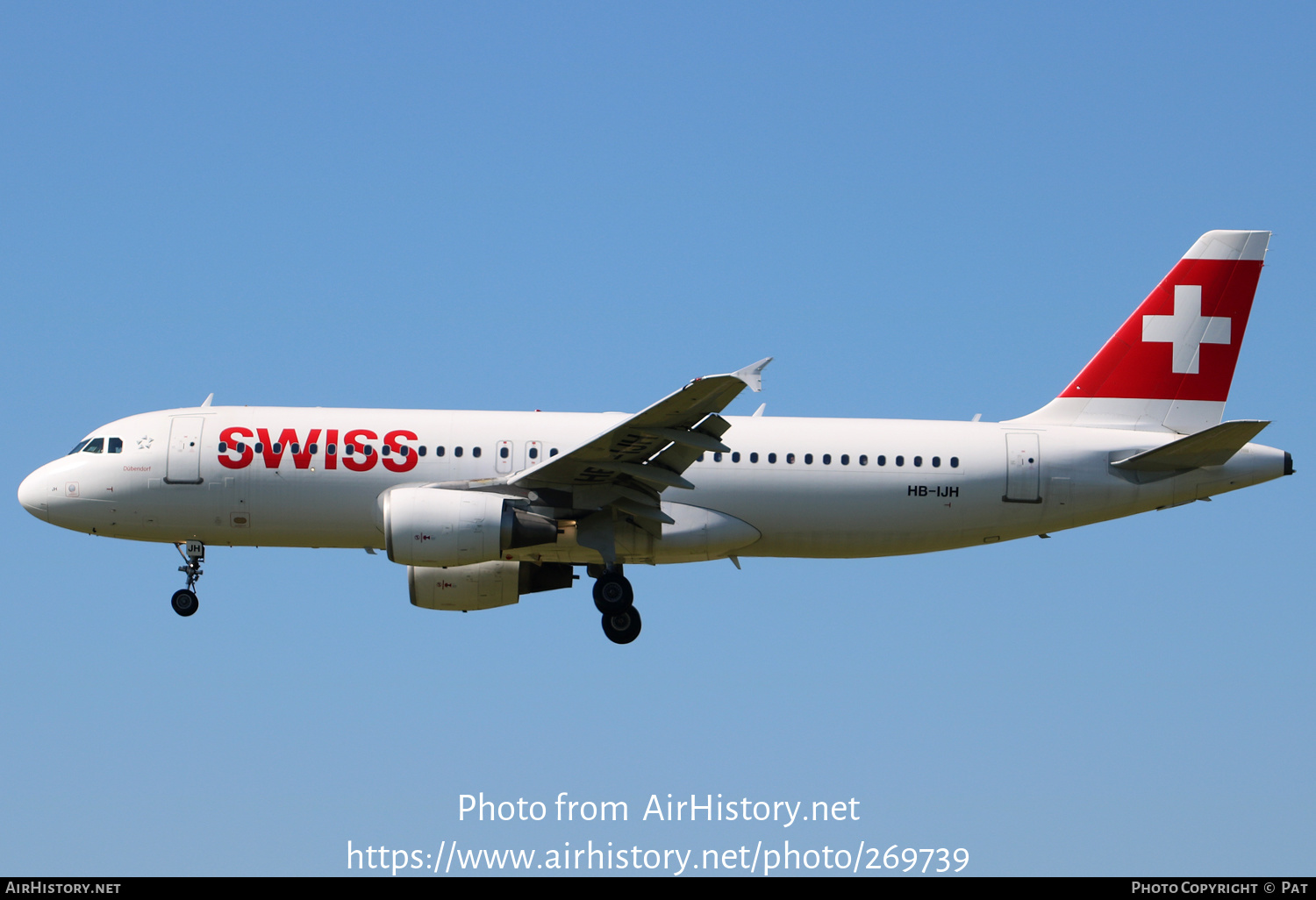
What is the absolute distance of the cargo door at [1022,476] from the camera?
93.9ft

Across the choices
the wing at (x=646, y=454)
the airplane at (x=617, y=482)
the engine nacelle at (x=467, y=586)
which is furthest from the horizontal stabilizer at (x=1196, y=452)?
the engine nacelle at (x=467, y=586)

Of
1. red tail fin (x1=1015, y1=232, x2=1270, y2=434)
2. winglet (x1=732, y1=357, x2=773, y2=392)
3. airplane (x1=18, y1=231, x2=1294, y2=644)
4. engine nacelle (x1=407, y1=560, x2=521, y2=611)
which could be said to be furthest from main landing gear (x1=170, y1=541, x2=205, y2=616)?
red tail fin (x1=1015, y1=232, x2=1270, y2=434)

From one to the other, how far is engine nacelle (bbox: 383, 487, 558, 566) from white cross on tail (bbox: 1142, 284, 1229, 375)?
1391cm

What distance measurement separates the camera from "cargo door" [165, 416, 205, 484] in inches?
1110

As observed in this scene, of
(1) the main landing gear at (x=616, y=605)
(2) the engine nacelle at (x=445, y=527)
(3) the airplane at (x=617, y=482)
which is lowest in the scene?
(1) the main landing gear at (x=616, y=605)

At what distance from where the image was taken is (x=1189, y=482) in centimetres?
2853

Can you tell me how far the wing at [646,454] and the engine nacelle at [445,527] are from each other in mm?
994

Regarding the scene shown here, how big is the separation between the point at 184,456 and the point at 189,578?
2614mm

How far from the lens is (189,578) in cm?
2928

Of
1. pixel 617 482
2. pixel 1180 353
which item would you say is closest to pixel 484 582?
pixel 617 482

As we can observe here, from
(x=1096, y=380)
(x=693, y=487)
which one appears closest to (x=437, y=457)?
(x=693, y=487)

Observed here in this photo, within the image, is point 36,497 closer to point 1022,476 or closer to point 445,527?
point 445,527

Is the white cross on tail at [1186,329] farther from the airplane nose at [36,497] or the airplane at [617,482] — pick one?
the airplane nose at [36,497]

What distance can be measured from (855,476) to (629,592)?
484 cm
